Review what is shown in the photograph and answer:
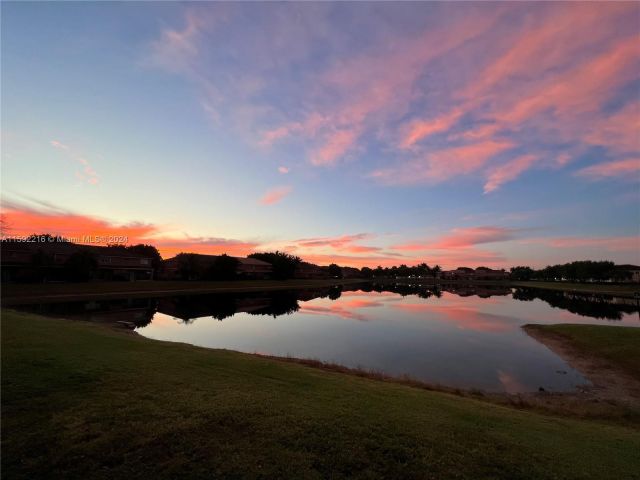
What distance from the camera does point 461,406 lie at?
11.1 metres

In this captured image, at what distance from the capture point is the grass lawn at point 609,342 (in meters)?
22.3

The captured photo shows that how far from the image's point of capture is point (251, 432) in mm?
6746

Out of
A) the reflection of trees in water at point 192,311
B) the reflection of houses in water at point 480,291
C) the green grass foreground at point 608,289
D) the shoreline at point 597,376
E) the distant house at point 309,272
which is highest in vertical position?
the distant house at point 309,272

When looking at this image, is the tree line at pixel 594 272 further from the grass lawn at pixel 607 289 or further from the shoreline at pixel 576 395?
the shoreline at pixel 576 395

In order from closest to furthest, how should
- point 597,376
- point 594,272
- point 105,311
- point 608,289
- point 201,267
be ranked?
point 597,376, point 105,311, point 201,267, point 608,289, point 594,272

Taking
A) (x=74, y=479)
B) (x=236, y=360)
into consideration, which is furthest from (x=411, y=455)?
(x=236, y=360)

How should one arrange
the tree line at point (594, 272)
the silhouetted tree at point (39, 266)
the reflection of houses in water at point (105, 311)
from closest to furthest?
the reflection of houses in water at point (105, 311) → the silhouetted tree at point (39, 266) → the tree line at point (594, 272)

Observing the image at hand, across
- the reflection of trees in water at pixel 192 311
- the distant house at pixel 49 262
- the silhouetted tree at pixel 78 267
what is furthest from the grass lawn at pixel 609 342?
the distant house at pixel 49 262

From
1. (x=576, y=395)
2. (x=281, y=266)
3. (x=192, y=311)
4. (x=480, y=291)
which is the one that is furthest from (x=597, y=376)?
(x=281, y=266)

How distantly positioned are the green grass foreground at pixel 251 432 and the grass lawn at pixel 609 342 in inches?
631

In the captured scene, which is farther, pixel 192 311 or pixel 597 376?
pixel 192 311

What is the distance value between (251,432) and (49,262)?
238ft

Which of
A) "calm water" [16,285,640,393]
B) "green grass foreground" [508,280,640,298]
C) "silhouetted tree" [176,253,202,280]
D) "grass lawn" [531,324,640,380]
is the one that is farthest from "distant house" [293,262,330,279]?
"grass lawn" [531,324,640,380]

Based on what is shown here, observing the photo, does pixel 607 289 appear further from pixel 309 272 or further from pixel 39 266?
pixel 39 266
